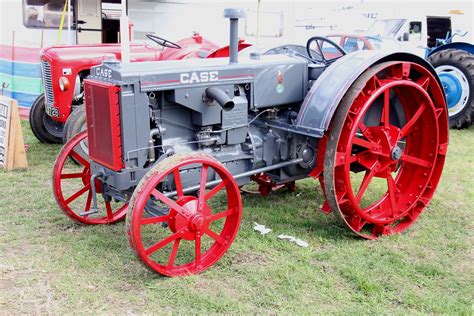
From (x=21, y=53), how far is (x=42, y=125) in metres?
1.88

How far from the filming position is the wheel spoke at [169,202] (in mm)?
2893

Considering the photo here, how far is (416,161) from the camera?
3.94m

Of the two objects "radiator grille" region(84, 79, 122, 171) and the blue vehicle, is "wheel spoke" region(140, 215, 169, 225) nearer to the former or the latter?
"radiator grille" region(84, 79, 122, 171)

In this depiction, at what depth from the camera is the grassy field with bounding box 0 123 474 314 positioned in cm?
282

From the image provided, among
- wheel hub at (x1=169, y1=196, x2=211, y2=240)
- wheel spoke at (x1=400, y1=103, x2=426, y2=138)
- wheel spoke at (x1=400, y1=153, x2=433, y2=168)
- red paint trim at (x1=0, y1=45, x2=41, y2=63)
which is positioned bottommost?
wheel hub at (x1=169, y1=196, x2=211, y2=240)

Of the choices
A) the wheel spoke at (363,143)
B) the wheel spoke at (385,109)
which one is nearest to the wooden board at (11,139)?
the wheel spoke at (363,143)

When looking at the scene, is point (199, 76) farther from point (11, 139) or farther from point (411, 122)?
point (11, 139)

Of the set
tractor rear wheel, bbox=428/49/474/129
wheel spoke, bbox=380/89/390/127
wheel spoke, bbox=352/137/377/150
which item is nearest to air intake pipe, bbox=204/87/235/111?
wheel spoke, bbox=352/137/377/150

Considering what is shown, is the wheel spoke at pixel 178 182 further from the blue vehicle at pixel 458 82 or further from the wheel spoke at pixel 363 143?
the blue vehicle at pixel 458 82

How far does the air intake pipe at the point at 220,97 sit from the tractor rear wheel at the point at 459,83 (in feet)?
18.8

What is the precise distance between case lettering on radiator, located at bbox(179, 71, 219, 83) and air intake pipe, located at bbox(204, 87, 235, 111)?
3.0 inches

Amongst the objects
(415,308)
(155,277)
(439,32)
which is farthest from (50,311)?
(439,32)

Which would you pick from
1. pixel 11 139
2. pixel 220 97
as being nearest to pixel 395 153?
pixel 220 97

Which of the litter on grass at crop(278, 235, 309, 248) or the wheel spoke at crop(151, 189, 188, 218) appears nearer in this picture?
the wheel spoke at crop(151, 189, 188, 218)
